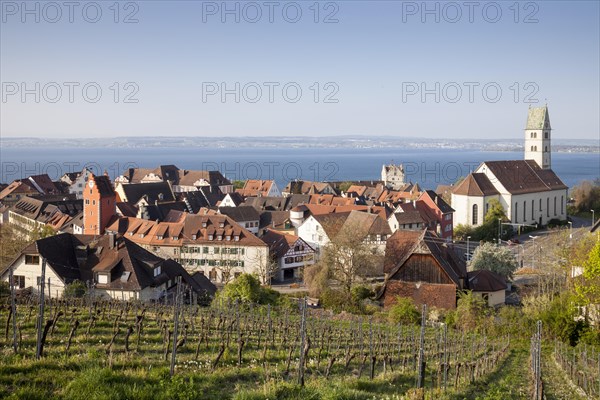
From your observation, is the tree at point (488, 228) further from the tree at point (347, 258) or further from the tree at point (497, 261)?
the tree at point (347, 258)

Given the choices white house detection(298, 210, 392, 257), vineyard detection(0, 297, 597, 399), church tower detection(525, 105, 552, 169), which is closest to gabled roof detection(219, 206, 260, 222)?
white house detection(298, 210, 392, 257)

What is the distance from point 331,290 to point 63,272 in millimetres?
14795

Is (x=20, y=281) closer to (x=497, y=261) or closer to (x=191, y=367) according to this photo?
(x=191, y=367)

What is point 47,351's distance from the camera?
1224 cm

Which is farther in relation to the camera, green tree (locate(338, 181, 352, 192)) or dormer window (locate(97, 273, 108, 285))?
green tree (locate(338, 181, 352, 192))

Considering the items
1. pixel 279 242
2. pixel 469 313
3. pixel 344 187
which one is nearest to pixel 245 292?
pixel 469 313

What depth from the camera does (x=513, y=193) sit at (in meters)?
66.4

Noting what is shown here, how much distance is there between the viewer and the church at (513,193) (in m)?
65.3

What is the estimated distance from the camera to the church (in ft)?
214

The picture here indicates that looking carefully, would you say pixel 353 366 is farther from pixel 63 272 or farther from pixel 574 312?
pixel 63 272

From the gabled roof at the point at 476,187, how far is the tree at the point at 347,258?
2809 cm

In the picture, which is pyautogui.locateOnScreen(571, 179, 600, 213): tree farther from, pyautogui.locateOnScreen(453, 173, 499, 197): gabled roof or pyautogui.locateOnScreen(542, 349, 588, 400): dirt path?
pyautogui.locateOnScreen(542, 349, 588, 400): dirt path

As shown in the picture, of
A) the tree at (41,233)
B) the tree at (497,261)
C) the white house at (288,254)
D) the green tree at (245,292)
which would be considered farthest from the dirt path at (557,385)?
the tree at (41,233)

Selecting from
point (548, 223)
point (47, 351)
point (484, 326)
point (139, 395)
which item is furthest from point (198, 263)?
point (548, 223)
